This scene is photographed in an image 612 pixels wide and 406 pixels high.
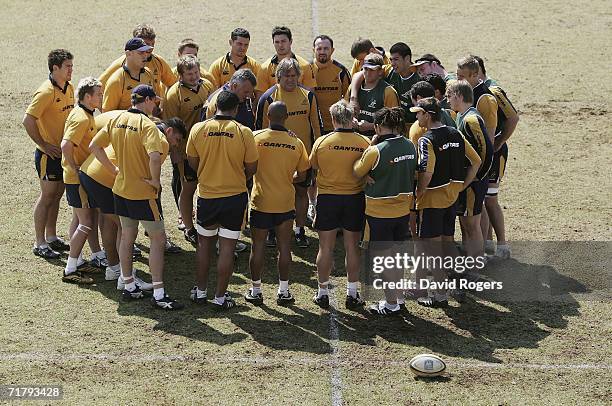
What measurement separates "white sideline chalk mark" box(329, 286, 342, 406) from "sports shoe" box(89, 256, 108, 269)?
2719 mm

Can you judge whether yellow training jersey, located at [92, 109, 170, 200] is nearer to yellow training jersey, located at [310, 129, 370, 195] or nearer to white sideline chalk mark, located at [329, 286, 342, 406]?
yellow training jersey, located at [310, 129, 370, 195]

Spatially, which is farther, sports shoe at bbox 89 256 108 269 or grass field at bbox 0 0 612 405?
sports shoe at bbox 89 256 108 269

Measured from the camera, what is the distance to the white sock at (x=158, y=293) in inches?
400

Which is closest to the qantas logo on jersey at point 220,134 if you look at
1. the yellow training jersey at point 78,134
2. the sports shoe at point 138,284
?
the yellow training jersey at point 78,134

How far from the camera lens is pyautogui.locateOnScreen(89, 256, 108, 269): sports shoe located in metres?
11.2

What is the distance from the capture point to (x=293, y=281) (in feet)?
36.3

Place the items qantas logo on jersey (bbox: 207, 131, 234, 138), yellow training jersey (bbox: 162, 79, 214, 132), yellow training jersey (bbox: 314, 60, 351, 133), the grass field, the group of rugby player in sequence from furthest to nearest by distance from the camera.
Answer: yellow training jersey (bbox: 314, 60, 351, 133) → yellow training jersey (bbox: 162, 79, 214, 132) → the group of rugby player → qantas logo on jersey (bbox: 207, 131, 234, 138) → the grass field

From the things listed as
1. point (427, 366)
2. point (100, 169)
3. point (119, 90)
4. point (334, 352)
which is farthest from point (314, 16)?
point (427, 366)

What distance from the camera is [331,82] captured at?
12.7 meters

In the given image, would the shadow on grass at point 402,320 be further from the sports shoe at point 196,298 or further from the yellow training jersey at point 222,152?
the yellow training jersey at point 222,152

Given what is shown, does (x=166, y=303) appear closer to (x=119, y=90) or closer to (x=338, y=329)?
(x=338, y=329)

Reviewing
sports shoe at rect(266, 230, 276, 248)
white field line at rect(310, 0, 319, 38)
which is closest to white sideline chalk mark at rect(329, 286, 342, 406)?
sports shoe at rect(266, 230, 276, 248)

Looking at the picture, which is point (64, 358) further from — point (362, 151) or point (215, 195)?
point (362, 151)

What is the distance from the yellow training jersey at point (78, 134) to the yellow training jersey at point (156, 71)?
158cm
